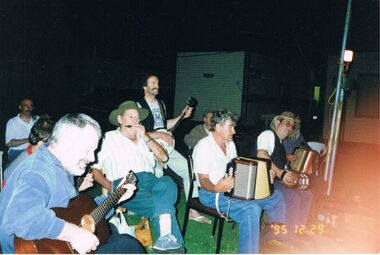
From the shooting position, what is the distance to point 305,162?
480cm

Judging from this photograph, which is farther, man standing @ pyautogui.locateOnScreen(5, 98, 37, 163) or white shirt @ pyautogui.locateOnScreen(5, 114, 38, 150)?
white shirt @ pyautogui.locateOnScreen(5, 114, 38, 150)

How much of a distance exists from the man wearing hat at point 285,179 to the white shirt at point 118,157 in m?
1.60

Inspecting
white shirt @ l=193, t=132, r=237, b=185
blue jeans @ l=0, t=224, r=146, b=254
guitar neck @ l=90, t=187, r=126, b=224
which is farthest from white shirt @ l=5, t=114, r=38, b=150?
blue jeans @ l=0, t=224, r=146, b=254

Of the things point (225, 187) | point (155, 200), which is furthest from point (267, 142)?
point (155, 200)

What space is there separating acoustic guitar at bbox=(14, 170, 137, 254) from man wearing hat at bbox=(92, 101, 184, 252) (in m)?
0.71

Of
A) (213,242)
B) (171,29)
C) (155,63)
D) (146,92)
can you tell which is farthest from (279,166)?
(155,63)

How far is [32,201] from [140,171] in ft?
6.44

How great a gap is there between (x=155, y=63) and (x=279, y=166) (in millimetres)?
13867

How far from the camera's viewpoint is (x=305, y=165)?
4.81 m

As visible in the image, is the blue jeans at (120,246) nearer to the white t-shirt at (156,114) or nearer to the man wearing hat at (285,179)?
the man wearing hat at (285,179)

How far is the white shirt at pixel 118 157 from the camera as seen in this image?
382 centimetres

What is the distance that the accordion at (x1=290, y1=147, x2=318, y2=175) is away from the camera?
15.7ft

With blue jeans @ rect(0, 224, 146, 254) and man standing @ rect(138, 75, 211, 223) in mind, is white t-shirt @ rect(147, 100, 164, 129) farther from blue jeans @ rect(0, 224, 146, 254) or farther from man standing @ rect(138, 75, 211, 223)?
blue jeans @ rect(0, 224, 146, 254)

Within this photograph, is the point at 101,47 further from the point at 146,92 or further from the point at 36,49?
the point at 146,92
